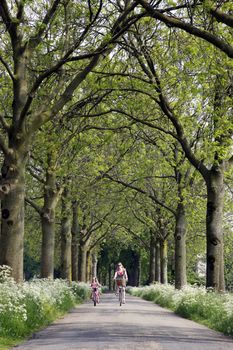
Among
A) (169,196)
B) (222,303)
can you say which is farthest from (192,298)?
(169,196)

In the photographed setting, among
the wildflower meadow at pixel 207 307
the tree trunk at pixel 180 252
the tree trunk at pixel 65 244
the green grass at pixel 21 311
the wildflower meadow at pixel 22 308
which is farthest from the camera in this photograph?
the tree trunk at pixel 65 244

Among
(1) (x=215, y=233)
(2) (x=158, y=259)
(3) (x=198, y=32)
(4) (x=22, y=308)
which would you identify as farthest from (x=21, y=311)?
(2) (x=158, y=259)

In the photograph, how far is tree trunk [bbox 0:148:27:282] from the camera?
1627 cm

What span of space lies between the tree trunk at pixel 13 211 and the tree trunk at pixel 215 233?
22.9ft

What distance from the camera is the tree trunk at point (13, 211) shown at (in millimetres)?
16266

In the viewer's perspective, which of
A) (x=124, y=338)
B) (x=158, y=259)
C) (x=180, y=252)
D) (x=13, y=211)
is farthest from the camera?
(x=158, y=259)

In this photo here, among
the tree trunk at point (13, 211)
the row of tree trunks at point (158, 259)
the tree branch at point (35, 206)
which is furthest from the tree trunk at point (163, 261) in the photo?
the tree trunk at point (13, 211)

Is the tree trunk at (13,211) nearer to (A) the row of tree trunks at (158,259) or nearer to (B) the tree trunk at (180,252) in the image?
(B) the tree trunk at (180,252)

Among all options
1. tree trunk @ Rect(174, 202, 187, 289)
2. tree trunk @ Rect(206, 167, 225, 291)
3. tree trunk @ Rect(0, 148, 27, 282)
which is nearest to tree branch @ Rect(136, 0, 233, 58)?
tree trunk @ Rect(0, 148, 27, 282)

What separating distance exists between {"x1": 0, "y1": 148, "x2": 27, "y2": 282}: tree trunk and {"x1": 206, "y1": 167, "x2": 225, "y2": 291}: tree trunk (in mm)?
6973

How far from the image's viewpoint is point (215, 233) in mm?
20578

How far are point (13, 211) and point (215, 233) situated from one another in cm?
758

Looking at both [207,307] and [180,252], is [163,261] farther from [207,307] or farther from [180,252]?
[207,307]

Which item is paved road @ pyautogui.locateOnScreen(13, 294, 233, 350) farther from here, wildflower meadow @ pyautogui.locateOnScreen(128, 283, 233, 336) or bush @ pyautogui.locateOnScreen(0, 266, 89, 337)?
wildflower meadow @ pyautogui.locateOnScreen(128, 283, 233, 336)
